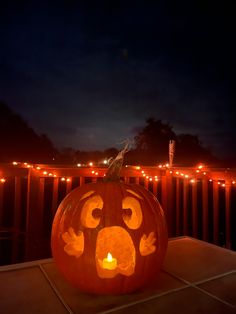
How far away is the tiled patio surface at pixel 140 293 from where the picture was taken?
1.00 m

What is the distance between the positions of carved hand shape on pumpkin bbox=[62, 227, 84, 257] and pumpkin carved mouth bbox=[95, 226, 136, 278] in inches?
3.6

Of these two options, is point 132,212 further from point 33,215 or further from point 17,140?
point 17,140

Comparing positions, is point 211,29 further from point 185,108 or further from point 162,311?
point 162,311

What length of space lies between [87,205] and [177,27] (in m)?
4.82

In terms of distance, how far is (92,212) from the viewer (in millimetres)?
1229

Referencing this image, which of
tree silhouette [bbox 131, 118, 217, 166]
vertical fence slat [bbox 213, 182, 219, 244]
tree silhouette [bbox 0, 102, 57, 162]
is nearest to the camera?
vertical fence slat [bbox 213, 182, 219, 244]

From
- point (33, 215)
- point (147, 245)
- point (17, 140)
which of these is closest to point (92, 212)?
point (147, 245)

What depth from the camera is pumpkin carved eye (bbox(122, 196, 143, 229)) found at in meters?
1.22

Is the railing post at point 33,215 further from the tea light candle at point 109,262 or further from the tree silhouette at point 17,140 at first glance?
the tree silhouette at point 17,140

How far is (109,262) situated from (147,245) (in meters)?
0.21

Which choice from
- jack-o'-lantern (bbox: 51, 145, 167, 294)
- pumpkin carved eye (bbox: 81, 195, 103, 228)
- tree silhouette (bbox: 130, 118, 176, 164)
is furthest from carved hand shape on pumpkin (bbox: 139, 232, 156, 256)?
tree silhouette (bbox: 130, 118, 176, 164)

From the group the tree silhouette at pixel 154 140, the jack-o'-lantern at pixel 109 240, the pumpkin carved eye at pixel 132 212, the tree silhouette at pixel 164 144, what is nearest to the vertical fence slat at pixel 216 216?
the jack-o'-lantern at pixel 109 240

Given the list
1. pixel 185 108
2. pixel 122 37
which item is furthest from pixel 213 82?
pixel 122 37

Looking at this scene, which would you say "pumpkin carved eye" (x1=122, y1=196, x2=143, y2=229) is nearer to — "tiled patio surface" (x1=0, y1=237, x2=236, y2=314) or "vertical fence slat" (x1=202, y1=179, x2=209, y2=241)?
"tiled patio surface" (x1=0, y1=237, x2=236, y2=314)
